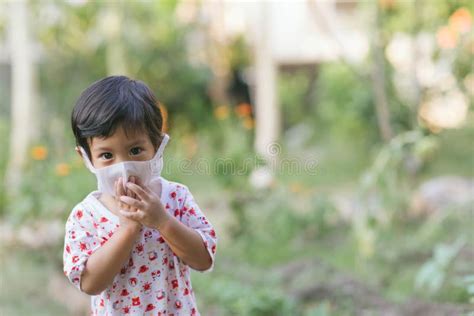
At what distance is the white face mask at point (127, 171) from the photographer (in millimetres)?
1591

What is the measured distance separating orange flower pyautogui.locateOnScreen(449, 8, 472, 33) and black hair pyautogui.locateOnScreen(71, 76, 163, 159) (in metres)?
6.02

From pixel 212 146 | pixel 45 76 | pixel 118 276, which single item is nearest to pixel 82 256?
pixel 118 276

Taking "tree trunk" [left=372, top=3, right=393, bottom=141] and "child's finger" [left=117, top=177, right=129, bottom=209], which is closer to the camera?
"child's finger" [left=117, top=177, right=129, bottom=209]

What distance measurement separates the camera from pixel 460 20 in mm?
7277

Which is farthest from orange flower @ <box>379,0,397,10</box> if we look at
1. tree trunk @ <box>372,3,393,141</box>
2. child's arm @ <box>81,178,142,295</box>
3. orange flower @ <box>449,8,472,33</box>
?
child's arm @ <box>81,178,142,295</box>

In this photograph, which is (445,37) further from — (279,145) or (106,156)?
(106,156)

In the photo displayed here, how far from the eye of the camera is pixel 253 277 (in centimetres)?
462

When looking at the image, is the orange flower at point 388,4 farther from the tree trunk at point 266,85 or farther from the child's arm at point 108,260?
the child's arm at point 108,260

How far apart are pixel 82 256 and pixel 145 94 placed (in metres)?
0.42

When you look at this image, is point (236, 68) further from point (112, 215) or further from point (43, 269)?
point (112, 215)

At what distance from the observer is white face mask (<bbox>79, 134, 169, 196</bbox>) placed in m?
1.59

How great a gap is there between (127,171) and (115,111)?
142mm

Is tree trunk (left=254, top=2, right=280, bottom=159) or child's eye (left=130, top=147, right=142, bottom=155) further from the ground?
tree trunk (left=254, top=2, right=280, bottom=159)

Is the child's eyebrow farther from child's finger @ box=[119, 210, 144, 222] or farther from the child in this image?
child's finger @ box=[119, 210, 144, 222]
